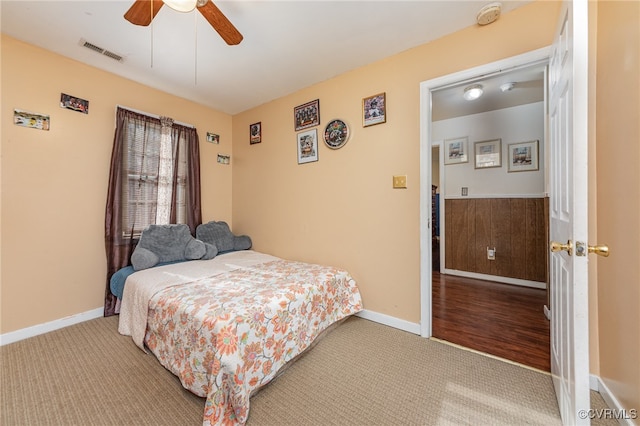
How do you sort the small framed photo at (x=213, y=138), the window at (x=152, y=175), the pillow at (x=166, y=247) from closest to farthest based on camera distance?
the pillow at (x=166, y=247), the window at (x=152, y=175), the small framed photo at (x=213, y=138)

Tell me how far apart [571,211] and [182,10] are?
210cm

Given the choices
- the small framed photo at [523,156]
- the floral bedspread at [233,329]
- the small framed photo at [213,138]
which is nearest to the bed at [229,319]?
the floral bedspread at [233,329]

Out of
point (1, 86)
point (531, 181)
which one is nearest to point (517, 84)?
point (531, 181)

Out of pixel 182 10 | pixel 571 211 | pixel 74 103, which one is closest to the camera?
pixel 571 211

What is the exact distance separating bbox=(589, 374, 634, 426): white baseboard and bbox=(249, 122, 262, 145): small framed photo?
142 inches

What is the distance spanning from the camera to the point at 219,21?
1501 millimetres

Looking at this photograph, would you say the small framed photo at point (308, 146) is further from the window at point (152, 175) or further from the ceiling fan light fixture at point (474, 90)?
the ceiling fan light fixture at point (474, 90)

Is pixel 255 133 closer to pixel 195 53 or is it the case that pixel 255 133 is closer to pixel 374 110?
pixel 195 53

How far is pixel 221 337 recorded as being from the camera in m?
1.29

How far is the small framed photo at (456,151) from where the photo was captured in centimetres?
385

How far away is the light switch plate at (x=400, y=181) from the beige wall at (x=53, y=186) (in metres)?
2.84

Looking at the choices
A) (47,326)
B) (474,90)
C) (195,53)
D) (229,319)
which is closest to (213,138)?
(195,53)

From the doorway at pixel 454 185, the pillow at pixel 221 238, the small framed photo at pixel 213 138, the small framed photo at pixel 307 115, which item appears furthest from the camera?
the small framed photo at pixel 213 138

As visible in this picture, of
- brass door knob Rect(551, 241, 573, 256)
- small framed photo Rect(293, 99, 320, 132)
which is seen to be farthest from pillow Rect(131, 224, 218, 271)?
brass door knob Rect(551, 241, 573, 256)
